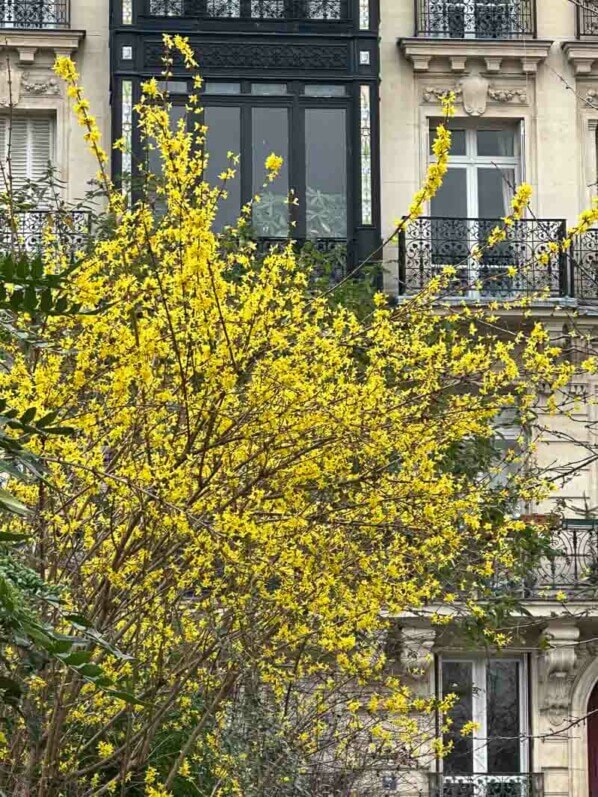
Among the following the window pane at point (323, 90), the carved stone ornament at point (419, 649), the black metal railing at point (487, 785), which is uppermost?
the window pane at point (323, 90)

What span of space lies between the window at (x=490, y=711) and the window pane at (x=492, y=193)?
5599 millimetres

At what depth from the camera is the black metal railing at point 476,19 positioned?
25719 mm

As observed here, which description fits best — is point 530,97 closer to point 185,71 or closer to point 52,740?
point 185,71

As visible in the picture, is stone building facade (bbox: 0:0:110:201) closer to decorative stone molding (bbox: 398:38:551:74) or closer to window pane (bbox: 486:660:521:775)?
decorative stone molding (bbox: 398:38:551:74)

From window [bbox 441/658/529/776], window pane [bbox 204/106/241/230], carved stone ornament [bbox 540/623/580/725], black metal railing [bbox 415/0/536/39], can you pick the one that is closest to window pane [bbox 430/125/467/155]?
black metal railing [bbox 415/0/536/39]

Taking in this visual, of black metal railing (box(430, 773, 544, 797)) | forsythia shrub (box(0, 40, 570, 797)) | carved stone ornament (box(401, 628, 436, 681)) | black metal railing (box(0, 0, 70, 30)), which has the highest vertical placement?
black metal railing (box(0, 0, 70, 30))

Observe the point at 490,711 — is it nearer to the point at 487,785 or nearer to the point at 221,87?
the point at 487,785

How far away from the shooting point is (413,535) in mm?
11750

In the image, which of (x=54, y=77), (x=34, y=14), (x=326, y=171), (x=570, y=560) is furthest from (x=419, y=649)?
(x=34, y=14)

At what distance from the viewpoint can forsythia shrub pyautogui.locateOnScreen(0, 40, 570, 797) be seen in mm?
10164

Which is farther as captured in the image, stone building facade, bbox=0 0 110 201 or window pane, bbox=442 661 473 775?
stone building facade, bbox=0 0 110 201

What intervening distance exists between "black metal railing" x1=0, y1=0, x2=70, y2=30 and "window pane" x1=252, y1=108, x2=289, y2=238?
2717 mm

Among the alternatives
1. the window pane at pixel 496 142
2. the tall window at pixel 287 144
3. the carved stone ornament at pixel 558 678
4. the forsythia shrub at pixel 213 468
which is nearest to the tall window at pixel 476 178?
the window pane at pixel 496 142

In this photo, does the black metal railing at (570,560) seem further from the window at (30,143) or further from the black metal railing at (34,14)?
the black metal railing at (34,14)
